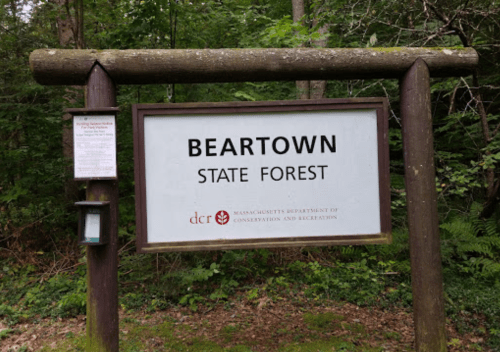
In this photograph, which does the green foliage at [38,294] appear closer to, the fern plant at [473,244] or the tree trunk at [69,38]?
the tree trunk at [69,38]

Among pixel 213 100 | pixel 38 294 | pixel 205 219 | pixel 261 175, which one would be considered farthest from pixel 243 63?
pixel 38 294

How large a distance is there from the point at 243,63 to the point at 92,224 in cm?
164

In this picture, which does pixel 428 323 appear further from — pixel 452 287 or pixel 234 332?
pixel 452 287

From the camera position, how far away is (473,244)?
4.83 metres

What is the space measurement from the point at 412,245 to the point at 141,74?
2.49 m

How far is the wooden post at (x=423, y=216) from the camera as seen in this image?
103 inches

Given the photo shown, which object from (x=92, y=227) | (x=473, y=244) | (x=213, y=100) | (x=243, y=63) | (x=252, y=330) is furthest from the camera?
(x=213, y=100)

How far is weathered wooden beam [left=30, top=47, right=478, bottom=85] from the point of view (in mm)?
2562

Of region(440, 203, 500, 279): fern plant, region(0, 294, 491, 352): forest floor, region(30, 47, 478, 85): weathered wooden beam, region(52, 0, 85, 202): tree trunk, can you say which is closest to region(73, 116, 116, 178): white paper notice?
region(30, 47, 478, 85): weathered wooden beam

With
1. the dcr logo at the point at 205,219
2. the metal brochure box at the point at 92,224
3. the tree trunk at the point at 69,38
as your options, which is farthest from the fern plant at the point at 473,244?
the tree trunk at the point at 69,38

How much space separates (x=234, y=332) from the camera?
148 inches

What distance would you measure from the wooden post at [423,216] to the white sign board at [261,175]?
0.27 meters

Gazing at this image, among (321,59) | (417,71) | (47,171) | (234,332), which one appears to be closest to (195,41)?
(47,171)

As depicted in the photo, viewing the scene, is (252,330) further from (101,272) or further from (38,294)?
(38,294)
